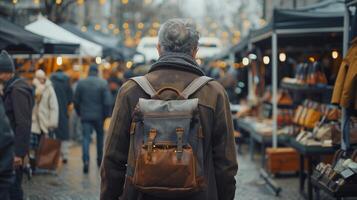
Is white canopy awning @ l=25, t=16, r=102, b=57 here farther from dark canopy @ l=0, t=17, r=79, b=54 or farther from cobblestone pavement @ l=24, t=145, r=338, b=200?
cobblestone pavement @ l=24, t=145, r=338, b=200

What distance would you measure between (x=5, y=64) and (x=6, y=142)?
185cm

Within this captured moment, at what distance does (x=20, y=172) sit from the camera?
7336 mm

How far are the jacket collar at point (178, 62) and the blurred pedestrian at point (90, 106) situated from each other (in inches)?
323

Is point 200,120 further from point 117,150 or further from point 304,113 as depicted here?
point 304,113

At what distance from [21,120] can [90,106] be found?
4.95m

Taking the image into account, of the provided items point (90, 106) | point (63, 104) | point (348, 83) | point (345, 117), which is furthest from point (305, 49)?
point (348, 83)

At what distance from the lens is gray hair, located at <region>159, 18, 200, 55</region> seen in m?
3.82

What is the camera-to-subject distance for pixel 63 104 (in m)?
13.4

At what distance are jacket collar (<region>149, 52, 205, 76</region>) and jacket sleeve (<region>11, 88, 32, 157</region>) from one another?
3.56 metres

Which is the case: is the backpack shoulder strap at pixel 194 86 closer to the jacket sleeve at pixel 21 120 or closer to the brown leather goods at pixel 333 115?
the jacket sleeve at pixel 21 120

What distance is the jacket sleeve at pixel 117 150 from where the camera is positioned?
3.79 m

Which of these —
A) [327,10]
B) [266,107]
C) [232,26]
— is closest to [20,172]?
[327,10]

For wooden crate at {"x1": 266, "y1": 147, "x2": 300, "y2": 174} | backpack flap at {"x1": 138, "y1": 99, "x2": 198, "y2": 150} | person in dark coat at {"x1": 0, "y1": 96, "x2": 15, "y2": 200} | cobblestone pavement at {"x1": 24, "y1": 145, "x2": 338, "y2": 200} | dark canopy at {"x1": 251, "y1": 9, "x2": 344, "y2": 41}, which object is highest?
dark canopy at {"x1": 251, "y1": 9, "x2": 344, "y2": 41}

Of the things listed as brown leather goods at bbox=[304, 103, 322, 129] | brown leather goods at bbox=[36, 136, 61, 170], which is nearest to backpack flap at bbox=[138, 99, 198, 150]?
brown leather goods at bbox=[304, 103, 322, 129]
